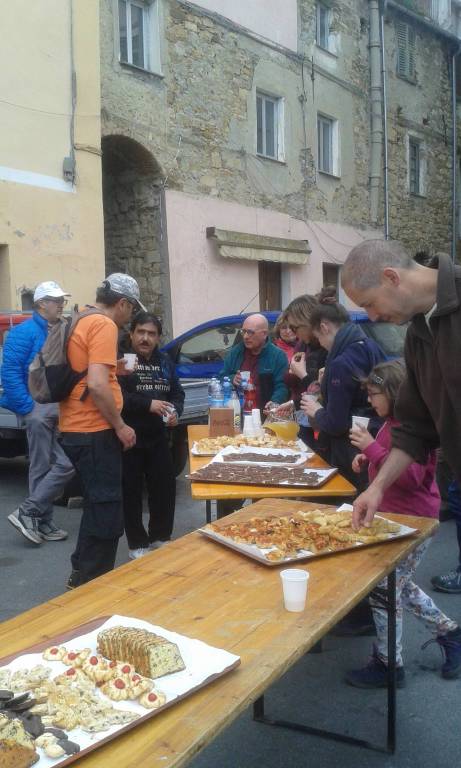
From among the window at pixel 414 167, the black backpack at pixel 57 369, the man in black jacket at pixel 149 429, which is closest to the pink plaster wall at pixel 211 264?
the window at pixel 414 167

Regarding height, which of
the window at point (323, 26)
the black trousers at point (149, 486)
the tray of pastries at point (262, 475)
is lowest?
the black trousers at point (149, 486)

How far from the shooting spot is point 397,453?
2.82 m

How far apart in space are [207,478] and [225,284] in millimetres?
11201

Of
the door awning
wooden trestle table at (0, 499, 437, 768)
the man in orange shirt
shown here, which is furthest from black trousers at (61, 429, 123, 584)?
the door awning

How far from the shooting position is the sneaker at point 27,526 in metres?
5.68

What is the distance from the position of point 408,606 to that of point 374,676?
0.37m

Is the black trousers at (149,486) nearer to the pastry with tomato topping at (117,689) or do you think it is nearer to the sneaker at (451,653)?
the sneaker at (451,653)

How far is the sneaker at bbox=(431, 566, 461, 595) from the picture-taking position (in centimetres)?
456

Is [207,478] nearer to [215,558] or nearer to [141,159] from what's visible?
[215,558]

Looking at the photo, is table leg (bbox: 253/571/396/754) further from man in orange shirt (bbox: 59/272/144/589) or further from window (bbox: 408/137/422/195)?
window (bbox: 408/137/422/195)

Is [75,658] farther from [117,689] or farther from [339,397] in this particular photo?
[339,397]

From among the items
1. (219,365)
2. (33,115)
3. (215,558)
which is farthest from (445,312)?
(33,115)

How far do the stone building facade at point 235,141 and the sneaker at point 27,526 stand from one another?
808 cm

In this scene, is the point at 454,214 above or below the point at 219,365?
above
